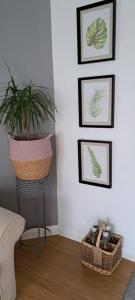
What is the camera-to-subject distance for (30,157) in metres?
1.63

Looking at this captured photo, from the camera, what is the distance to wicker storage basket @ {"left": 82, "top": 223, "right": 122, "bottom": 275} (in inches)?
66.8

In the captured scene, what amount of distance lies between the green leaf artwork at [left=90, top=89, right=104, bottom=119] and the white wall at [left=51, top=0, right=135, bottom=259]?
0.38 feet

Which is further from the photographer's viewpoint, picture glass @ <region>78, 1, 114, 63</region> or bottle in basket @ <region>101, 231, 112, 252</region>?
bottle in basket @ <region>101, 231, 112, 252</region>

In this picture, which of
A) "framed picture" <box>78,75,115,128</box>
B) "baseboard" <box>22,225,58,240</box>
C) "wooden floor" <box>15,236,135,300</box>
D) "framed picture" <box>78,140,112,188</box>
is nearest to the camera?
"wooden floor" <box>15,236,135,300</box>

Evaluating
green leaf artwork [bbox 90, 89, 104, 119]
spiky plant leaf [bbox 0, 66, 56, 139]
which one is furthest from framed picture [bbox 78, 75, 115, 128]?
spiky plant leaf [bbox 0, 66, 56, 139]

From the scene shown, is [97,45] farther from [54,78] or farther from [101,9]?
[54,78]

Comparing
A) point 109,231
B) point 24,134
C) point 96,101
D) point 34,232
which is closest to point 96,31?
point 96,101

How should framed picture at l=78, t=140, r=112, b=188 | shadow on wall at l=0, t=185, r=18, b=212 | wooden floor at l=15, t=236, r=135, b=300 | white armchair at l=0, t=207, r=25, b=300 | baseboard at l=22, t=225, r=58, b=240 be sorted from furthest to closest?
baseboard at l=22, t=225, r=58, b=240 → shadow on wall at l=0, t=185, r=18, b=212 → framed picture at l=78, t=140, r=112, b=188 → wooden floor at l=15, t=236, r=135, b=300 → white armchair at l=0, t=207, r=25, b=300

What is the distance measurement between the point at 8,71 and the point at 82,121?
0.66 m

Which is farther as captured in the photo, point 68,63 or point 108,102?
point 68,63

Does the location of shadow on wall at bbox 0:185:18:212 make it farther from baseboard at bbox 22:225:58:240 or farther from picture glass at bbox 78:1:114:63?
picture glass at bbox 78:1:114:63

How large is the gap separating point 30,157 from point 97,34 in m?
0.94

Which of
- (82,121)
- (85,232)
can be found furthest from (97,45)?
(85,232)

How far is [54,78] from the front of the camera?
6.24ft
